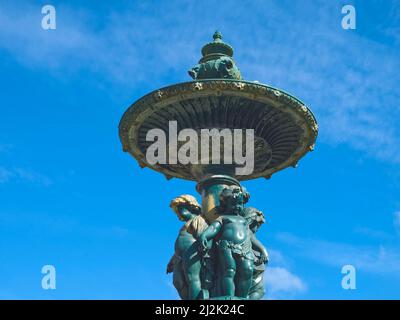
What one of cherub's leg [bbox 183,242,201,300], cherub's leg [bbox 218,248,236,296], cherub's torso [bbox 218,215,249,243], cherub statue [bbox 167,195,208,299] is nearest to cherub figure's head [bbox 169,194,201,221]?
cherub statue [bbox 167,195,208,299]

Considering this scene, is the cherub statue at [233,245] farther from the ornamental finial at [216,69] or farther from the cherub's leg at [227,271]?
the ornamental finial at [216,69]

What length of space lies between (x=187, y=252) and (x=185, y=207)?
3.83 feet

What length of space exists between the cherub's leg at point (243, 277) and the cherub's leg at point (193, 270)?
65 cm

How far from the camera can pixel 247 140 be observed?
14.0 m

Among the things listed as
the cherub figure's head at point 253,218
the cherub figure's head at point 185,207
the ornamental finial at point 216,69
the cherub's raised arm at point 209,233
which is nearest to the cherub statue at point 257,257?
the cherub figure's head at point 253,218

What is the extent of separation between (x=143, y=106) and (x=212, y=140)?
1.39m

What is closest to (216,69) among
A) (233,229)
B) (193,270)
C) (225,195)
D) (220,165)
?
(220,165)

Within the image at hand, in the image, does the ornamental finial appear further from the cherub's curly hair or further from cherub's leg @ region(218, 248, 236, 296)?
cherub's leg @ region(218, 248, 236, 296)

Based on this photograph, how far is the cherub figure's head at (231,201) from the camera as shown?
1305 cm
